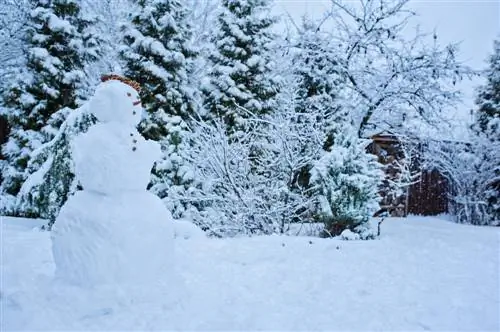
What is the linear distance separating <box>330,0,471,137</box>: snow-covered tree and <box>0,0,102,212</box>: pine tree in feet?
20.9

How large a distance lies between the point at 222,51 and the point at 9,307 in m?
8.87

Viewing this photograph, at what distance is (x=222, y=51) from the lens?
1064cm

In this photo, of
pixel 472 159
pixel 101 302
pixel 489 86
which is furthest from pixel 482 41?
pixel 101 302

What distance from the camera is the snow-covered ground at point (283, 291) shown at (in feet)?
8.93

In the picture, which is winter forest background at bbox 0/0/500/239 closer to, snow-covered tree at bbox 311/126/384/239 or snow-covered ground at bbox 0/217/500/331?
snow-covered tree at bbox 311/126/384/239

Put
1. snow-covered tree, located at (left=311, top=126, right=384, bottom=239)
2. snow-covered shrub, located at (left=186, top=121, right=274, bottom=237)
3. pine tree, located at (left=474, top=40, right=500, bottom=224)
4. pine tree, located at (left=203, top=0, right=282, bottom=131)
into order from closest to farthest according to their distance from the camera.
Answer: snow-covered tree, located at (left=311, top=126, right=384, bottom=239), snow-covered shrub, located at (left=186, top=121, right=274, bottom=237), pine tree, located at (left=203, top=0, right=282, bottom=131), pine tree, located at (left=474, top=40, right=500, bottom=224)

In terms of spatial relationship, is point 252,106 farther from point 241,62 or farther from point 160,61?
point 160,61

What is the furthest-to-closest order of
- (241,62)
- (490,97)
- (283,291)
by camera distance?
1. (490,97)
2. (241,62)
3. (283,291)

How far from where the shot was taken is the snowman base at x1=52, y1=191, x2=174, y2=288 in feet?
10.0

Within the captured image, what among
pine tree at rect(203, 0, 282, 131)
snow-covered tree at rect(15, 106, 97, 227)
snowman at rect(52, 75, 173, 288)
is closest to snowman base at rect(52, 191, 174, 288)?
snowman at rect(52, 75, 173, 288)

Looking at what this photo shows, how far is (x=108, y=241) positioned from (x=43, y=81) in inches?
320

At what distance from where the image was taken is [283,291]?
132 inches

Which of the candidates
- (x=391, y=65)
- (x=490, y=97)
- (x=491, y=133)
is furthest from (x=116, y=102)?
(x=490, y=97)

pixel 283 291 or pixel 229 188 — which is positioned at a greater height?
pixel 229 188
